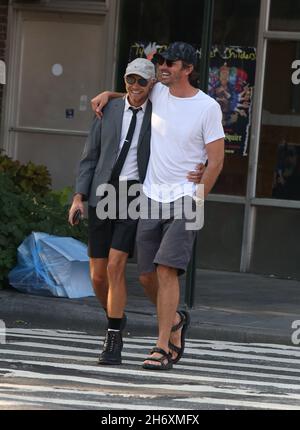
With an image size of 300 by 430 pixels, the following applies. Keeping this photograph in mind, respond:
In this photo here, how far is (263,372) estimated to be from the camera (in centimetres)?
873

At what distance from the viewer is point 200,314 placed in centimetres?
1104

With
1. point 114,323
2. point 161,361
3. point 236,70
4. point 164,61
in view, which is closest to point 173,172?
point 164,61

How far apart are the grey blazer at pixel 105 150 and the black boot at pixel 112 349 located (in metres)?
0.87

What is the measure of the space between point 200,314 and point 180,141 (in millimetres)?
3154

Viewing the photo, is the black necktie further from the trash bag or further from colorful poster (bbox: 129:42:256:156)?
colorful poster (bbox: 129:42:256:156)

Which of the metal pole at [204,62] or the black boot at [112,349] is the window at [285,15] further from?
the black boot at [112,349]

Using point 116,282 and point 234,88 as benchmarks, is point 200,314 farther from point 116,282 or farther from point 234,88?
point 234,88

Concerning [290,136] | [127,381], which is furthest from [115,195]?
[290,136]

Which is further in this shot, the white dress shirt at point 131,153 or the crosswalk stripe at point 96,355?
the crosswalk stripe at point 96,355

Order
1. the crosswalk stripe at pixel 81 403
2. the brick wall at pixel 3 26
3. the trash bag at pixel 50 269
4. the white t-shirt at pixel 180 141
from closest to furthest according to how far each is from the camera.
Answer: the crosswalk stripe at pixel 81 403
the white t-shirt at pixel 180 141
the trash bag at pixel 50 269
the brick wall at pixel 3 26

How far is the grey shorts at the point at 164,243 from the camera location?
8148 mm

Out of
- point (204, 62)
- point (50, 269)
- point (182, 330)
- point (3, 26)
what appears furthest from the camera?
point (3, 26)

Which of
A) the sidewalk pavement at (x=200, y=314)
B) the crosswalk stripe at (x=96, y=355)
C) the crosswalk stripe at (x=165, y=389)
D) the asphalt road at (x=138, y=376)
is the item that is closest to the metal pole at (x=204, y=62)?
the sidewalk pavement at (x=200, y=314)

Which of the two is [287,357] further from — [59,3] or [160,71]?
[59,3]
